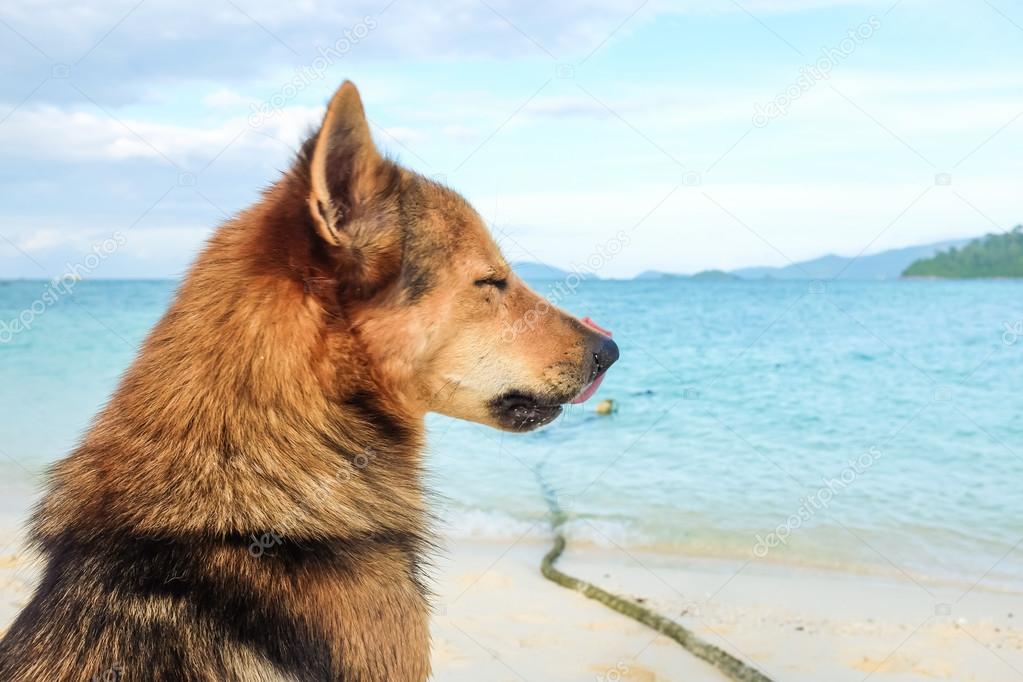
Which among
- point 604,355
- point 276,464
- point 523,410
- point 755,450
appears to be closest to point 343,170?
point 276,464

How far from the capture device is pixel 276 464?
2578mm

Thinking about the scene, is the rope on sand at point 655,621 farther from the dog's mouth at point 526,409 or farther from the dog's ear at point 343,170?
the dog's ear at point 343,170

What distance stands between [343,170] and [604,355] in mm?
1385

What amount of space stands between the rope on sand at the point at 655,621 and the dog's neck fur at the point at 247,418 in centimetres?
336

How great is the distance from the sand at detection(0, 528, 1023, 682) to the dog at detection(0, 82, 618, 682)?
259cm

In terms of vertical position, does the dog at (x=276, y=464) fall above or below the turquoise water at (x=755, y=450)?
above

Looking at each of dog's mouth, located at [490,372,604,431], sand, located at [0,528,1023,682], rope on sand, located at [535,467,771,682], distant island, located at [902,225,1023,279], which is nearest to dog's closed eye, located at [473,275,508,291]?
dog's mouth, located at [490,372,604,431]

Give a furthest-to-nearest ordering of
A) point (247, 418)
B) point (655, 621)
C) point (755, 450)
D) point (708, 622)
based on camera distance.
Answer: point (755, 450) < point (708, 622) < point (655, 621) < point (247, 418)

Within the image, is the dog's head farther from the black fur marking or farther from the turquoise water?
the black fur marking

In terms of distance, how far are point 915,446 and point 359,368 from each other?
11850 millimetres

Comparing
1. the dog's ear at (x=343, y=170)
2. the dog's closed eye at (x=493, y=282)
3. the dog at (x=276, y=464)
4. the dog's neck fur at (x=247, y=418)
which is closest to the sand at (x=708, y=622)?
the dog's closed eye at (x=493, y=282)

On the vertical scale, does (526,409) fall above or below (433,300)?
below

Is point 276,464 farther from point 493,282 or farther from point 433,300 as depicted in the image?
point 493,282

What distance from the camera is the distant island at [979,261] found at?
70000mm
